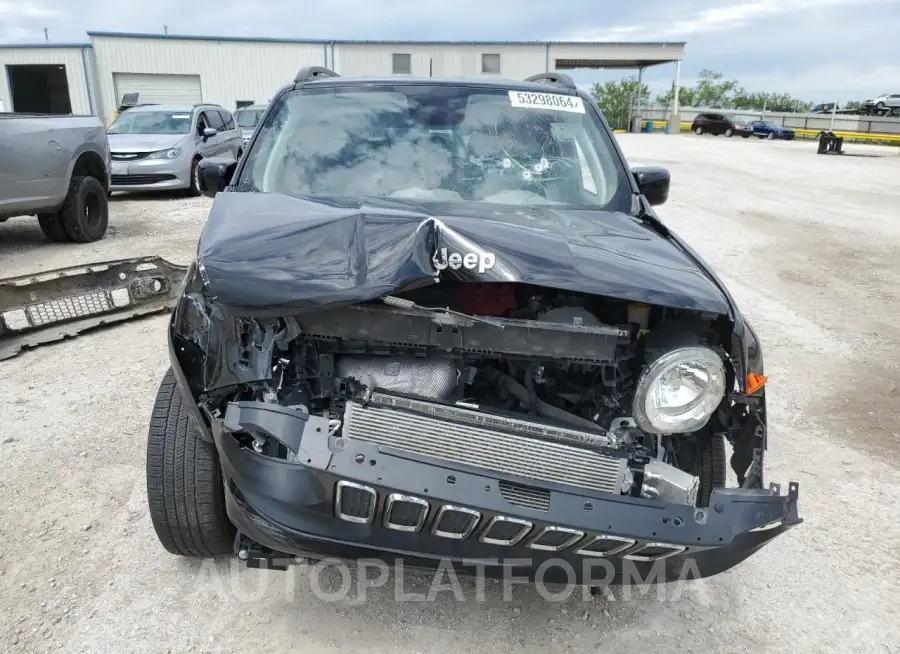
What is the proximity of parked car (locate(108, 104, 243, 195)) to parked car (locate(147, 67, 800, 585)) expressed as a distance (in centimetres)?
935

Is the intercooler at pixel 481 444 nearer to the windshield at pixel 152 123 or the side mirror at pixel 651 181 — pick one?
the side mirror at pixel 651 181

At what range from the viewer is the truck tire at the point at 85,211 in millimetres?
7891

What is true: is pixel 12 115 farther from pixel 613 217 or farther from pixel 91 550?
pixel 613 217

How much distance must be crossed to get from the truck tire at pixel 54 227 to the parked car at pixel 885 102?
1521 inches

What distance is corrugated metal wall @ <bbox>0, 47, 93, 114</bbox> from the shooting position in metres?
27.8

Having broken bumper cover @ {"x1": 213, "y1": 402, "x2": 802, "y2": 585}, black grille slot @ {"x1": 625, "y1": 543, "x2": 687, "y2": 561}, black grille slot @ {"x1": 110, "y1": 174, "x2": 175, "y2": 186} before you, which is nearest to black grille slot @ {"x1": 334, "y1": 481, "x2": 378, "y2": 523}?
broken bumper cover @ {"x1": 213, "y1": 402, "x2": 802, "y2": 585}

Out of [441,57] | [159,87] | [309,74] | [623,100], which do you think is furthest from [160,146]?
[623,100]

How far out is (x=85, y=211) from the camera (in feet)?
26.6

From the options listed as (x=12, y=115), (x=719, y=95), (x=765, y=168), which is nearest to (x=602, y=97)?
(x=719, y=95)

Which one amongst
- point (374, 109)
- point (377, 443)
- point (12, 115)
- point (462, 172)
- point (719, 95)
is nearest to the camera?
point (377, 443)

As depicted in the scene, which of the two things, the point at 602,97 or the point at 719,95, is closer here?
the point at 602,97

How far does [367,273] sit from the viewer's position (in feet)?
6.28

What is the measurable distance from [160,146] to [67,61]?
831 inches

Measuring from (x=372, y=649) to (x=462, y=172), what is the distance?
1.94 m
